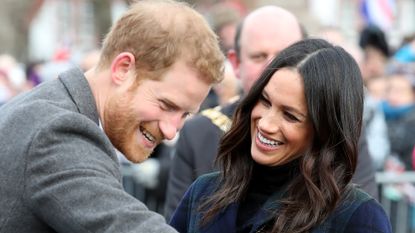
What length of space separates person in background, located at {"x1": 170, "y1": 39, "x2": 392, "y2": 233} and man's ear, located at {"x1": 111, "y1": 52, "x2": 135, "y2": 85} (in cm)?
62

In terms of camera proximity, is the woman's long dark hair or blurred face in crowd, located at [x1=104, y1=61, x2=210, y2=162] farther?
the woman's long dark hair


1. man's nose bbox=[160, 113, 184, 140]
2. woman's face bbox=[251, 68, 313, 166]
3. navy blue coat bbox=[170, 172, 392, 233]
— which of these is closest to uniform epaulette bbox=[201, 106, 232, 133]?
navy blue coat bbox=[170, 172, 392, 233]

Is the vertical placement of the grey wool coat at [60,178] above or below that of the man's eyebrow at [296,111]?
above

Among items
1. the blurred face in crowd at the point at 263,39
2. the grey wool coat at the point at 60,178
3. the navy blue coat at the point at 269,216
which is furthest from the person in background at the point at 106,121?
the blurred face in crowd at the point at 263,39

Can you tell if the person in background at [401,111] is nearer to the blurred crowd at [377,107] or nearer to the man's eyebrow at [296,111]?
the blurred crowd at [377,107]

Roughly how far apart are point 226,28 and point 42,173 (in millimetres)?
5890

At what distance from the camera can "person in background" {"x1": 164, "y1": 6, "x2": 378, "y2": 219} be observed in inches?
191

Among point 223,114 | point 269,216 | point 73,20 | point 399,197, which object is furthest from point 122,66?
point 73,20

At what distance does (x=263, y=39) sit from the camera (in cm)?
498

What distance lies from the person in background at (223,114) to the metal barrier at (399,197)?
101 inches

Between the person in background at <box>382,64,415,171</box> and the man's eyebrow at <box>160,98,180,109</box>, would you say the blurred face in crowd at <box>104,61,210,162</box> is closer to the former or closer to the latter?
the man's eyebrow at <box>160,98,180,109</box>

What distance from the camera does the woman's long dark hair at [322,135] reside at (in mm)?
3064

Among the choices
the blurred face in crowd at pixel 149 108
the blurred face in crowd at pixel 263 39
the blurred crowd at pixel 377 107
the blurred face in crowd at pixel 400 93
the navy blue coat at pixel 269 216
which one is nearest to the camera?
the blurred face in crowd at pixel 149 108

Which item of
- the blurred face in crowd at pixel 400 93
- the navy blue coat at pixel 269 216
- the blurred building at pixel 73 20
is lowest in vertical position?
the blurred building at pixel 73 20
